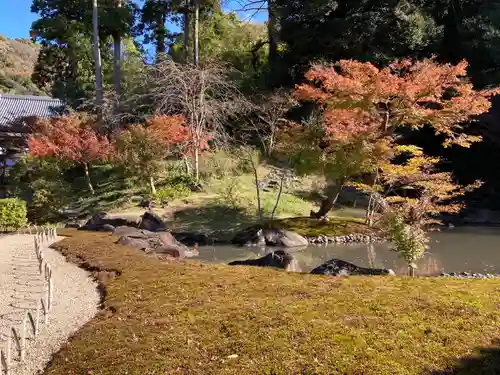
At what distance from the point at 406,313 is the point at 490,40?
1801 cm

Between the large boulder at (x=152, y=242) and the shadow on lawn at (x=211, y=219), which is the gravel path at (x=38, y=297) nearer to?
the large boulder at (x=152, y=242)

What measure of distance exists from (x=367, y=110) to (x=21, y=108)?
72.3ft

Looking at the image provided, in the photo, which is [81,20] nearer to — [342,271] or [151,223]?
[151,223]

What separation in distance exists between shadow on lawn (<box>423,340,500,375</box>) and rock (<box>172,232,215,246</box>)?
10272 mm

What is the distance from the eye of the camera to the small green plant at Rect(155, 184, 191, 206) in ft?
57.0

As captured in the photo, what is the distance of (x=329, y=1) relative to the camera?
20.0 m

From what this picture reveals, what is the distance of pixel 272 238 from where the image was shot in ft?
45.4

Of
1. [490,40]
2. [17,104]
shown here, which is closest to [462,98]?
[490,40]

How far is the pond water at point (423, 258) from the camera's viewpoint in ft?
36.1

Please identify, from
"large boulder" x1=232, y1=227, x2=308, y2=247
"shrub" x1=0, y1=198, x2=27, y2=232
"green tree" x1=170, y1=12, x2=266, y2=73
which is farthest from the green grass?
"green tree" x1=170, y1=12, x2=266, y2=73

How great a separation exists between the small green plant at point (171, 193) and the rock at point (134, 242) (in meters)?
5.89

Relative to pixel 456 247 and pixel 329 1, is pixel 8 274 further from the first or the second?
pixel 329 1

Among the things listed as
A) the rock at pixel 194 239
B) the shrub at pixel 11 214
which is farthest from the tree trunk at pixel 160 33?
the rock at pixel 194 239

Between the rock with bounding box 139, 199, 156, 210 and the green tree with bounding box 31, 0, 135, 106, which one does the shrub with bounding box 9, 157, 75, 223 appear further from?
the green tree with bounding box 31, 0, 135, 106
